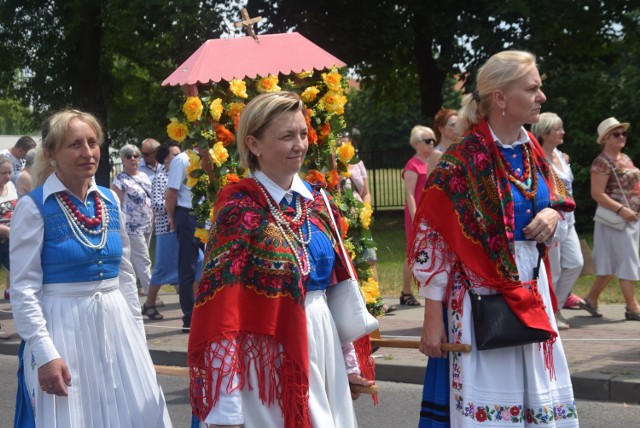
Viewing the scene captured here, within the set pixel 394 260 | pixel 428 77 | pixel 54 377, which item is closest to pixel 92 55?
pixel 428 77

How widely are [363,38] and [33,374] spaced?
19501 mm

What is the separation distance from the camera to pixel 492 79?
14.2 ft

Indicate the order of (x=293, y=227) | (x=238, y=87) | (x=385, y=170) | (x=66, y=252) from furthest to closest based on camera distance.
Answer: (x=385, y=170)
(x=238, y=87)
(x=66, y=252)
(x=293, y=227)

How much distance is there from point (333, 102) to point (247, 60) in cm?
53

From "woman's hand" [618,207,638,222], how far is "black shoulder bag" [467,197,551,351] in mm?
5690

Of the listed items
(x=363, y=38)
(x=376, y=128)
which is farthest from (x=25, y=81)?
(x=376, y=128)

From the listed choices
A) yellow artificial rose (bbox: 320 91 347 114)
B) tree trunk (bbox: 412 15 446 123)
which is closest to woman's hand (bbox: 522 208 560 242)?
yellow artificial rose (bbox: 320 91 347 114)

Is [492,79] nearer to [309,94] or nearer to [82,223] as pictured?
[309,94]

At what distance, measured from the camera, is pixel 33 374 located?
4.50m

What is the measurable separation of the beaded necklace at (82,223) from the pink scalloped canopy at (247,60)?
1173 mm

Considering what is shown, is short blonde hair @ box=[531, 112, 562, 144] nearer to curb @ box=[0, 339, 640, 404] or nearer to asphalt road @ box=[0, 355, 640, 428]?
curb @ box=[0, 339, 640, 404]

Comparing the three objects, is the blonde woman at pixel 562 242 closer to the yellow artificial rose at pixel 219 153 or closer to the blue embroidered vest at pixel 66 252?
the yellow artificial rose at pixel 219 153

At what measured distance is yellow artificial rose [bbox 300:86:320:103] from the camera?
19.2 feet

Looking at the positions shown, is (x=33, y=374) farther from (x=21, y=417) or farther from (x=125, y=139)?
(x=125, y=139)
